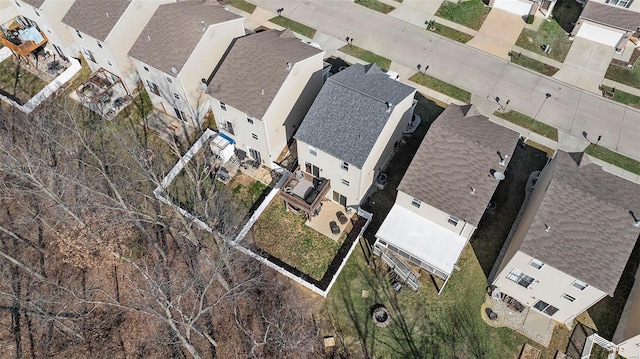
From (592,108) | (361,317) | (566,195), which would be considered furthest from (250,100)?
(592,108)

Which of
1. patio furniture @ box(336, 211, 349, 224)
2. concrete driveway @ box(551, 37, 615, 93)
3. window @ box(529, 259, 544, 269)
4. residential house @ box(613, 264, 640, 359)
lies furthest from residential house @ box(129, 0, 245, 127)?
residential house @ box(613, 264, 640, 359)

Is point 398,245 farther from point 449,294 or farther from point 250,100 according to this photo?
point 250,100

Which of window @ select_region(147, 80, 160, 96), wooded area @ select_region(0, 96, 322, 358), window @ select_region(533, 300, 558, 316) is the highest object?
window @ select_region(147, 80, 160, 96)

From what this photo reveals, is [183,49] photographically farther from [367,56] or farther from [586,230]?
[586,230]

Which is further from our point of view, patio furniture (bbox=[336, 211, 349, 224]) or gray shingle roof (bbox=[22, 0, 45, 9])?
gray shingle roof (bbox=[22, 0, 45, 9])

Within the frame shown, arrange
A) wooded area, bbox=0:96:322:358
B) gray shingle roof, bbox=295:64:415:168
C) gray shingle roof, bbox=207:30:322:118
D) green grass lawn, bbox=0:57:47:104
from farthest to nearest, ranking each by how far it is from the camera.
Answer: green grass lawn, bbox=0:57:47:104
gray shingle roof, bbox=207:30:322:118
gray shingle roof, bbox=295:64:415:168
wooded area, bbox=0:96:322:358

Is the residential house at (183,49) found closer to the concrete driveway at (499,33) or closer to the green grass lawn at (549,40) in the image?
the concrete driveway at (499,33)

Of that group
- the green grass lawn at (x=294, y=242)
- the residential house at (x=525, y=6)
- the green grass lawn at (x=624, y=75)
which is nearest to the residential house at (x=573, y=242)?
the green grass lawn at (x=294, y=242)

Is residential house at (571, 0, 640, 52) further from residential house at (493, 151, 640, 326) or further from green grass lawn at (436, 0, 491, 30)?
residential house at (493, 151, 640, 326)
